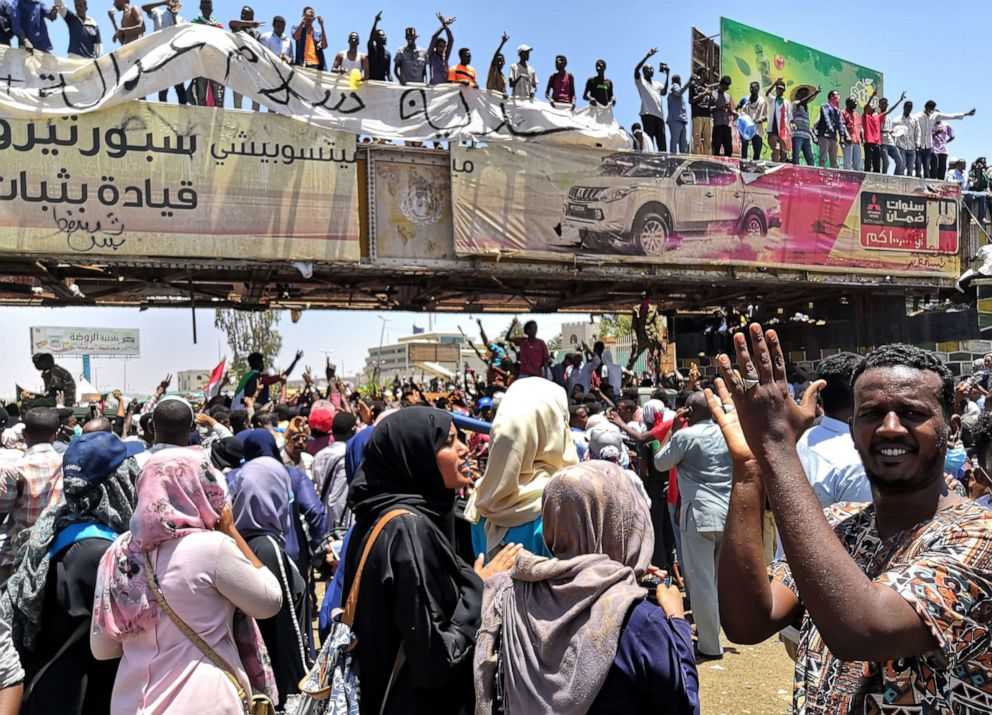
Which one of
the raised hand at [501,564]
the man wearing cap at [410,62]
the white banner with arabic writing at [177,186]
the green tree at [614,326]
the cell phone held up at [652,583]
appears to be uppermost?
the man wearing cap at [410,62]

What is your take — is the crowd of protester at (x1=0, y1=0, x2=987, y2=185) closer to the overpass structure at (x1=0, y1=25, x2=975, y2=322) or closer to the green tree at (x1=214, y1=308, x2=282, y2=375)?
the overpass structure at (x1=0, y1=25, x2=975, y2=322)

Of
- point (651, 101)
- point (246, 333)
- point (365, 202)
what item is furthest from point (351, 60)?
point (246, 333)

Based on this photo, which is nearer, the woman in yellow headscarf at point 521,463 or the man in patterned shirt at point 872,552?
the man in patterned shirt at point 872,552

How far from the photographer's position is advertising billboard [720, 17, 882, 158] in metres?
19.9

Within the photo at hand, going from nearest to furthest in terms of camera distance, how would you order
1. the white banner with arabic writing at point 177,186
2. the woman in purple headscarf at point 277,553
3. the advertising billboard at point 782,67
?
the woman in purple headscarf at point 277,553, the white banner with arabic writing at point 177,186, the advertising billboard at point 782,67

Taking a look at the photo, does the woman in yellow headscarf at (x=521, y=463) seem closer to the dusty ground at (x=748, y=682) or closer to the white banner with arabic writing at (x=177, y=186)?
the dusty ground at (x=748, y=682)

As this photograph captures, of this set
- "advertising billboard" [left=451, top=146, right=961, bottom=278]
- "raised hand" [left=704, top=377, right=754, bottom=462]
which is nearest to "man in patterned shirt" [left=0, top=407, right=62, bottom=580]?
"raised hand" [left=704, top=377, right=754, bottom=462]

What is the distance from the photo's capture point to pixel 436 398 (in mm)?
12336

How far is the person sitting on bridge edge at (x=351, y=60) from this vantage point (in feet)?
36.1

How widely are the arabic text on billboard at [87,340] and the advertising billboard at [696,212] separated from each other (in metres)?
49.9

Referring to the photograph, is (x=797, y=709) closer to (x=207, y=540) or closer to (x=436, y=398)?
(x=207, y=540)

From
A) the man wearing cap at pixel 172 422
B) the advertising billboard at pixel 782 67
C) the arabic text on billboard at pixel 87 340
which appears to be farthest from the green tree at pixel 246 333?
the man wearing cap at pixel 172 422

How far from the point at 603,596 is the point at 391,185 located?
9682mm

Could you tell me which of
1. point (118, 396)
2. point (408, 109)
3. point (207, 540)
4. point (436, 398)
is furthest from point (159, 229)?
point (207, 540)
